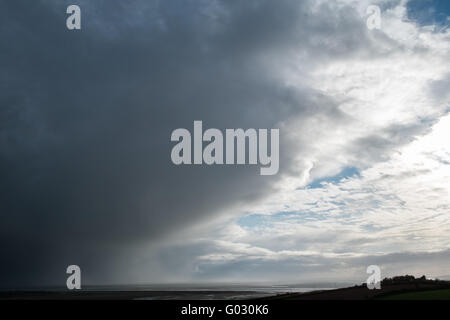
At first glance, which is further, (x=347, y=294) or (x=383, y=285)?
(x=383, y=285)

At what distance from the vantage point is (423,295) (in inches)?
1439

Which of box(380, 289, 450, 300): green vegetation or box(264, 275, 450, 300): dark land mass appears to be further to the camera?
box(264, 275, 450, 300): dark land mass

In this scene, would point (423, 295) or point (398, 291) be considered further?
point (398, 291)

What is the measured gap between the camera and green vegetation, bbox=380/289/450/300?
35094 millimetres

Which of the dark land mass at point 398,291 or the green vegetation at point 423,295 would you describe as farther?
the dark land mass at point 398,291

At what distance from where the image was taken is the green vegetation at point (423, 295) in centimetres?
3509
